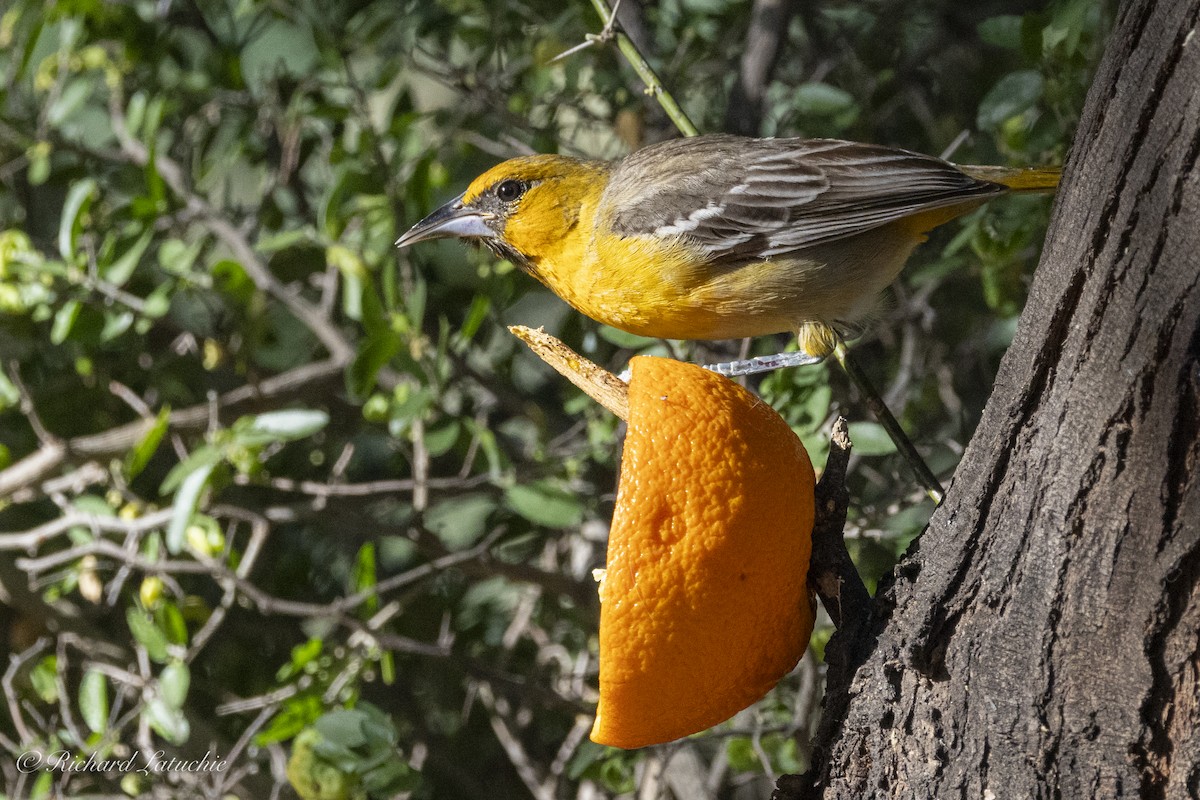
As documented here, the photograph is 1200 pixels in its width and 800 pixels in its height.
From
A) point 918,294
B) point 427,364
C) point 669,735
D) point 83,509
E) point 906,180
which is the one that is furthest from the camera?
point 918,294

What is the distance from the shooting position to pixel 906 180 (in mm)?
2520

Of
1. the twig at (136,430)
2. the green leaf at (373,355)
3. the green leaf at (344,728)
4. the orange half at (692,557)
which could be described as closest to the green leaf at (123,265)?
the twig at (136,430)

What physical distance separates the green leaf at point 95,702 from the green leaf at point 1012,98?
237 cm

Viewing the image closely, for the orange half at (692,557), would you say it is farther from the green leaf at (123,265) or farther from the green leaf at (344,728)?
the green leaf at (123,265)

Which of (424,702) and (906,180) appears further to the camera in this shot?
(424,702)

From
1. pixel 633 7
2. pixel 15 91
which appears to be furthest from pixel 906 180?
pixel 15 91

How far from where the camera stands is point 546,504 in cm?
286

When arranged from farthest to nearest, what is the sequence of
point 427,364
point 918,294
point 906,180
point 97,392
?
point 97,392 < point 918,294 < point 427,364 < point 906,180

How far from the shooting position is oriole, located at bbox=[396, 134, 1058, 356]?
8.03 ft

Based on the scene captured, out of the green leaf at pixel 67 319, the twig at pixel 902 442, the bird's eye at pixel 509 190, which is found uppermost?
the twig at pixel 902 442

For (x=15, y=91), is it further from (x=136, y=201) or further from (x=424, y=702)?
(x=424, y=702)

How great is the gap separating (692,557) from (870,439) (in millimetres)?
1057

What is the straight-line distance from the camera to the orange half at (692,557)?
54.9 inches

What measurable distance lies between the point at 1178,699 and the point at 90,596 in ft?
9.52
